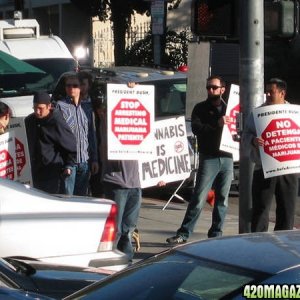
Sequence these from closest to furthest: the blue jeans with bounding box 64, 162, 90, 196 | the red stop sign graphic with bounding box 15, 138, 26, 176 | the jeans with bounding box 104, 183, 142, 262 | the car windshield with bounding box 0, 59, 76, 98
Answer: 1. the jeans with bounding box 104, 183, 142, 262
2. the red stop sign graphic with bounding box 15, 138, 26, 176
3. the blue jeans with bounding box 64, 162, 90, 196
4. the car windshield with bounding box 0, 59, 76, 98

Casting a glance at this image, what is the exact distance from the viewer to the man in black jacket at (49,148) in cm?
989

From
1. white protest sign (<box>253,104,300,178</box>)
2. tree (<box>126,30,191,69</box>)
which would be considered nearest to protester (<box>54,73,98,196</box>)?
white protest sign (<box>253,104,300,178</box>)

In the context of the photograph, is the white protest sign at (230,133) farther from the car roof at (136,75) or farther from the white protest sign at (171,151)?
the car roof at (136,75)

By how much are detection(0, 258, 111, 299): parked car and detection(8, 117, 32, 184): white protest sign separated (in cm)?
352

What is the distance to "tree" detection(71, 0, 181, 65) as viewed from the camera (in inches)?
1203

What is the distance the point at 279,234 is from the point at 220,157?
6.32m

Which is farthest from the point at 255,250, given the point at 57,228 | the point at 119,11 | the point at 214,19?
the point at 119,11

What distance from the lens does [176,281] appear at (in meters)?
3.85

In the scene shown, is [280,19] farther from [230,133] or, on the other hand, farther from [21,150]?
[21,150]

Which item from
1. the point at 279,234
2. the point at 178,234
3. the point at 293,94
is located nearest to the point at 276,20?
the point at 178,234

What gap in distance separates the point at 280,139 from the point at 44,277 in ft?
12.1

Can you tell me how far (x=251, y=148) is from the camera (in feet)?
29.7

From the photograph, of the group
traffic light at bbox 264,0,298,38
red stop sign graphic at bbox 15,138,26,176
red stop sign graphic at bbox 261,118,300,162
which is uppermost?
traffic light at bbox 264,0,298,38

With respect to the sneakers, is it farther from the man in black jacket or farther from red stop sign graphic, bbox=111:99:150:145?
the man in black jacket
